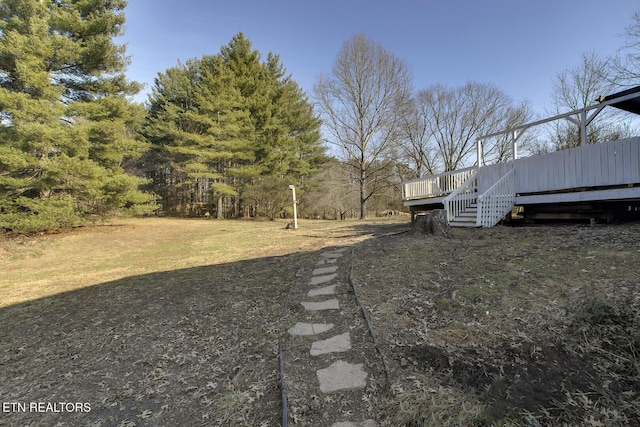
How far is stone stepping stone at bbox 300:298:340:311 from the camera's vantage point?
3778 mm

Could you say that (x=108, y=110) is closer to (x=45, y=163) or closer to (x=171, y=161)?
(x=45, y=163)

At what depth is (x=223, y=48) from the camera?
23.8 metres

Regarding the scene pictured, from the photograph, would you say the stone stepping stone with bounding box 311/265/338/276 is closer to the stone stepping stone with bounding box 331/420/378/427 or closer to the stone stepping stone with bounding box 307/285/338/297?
the stone stepping stone with bounding box 307/285/338/297

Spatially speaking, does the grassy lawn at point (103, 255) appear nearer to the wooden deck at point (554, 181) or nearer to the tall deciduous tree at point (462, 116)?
the wooden deck at point (554, 181)

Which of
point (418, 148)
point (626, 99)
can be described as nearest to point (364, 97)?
point (418, 148)

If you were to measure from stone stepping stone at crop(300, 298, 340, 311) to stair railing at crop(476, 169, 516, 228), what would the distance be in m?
5.53

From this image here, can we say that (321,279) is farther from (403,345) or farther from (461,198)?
(461,198)

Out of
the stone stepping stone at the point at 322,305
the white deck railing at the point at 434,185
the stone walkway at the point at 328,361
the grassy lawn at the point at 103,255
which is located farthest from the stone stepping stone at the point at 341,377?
the white deck railing at the point at 434,185

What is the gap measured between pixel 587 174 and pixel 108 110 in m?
15.7

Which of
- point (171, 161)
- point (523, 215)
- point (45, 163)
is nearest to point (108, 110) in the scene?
point (45, 163)

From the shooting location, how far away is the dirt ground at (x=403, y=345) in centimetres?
200

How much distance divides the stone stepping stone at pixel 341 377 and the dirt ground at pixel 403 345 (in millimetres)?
213

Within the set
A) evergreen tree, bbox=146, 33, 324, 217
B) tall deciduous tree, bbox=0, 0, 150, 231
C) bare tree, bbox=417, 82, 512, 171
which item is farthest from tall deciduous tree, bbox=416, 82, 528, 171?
tall deciduous tree, bbox=0, 0, 150, 231

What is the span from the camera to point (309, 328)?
3.28 metres
